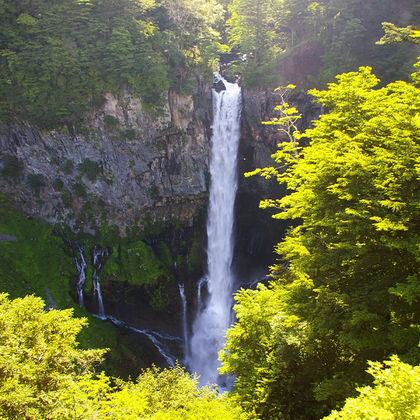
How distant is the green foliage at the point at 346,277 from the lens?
6.80m

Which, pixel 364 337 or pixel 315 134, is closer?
pixel 364 337

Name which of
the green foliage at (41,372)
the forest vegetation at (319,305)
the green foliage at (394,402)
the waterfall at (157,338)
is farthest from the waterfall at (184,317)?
the green foliage at (394,402)

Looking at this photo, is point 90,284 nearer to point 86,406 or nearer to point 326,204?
point 86,406

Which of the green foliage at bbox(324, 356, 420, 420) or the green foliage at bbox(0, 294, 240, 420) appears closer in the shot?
the green foliage at bbox(324, 356, 420, 420)

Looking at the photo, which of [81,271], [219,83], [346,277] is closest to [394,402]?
[346,277]

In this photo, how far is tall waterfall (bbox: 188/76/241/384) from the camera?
24.2 m

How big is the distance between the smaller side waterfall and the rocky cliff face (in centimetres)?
194

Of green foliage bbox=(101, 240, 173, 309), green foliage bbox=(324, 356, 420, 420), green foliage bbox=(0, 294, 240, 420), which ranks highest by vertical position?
green foliage bbox=(324, 356, 420, 420)

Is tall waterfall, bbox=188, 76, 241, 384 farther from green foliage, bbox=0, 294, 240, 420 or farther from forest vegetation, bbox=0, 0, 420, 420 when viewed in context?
green foliage, bbox=0, 294, 240, 420

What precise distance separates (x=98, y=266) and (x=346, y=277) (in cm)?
1997

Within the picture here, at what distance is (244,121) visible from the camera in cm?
2498

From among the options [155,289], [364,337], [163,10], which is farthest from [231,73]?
[364,337]

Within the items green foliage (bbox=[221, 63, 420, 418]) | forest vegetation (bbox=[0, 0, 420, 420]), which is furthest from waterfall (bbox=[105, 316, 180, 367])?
green foliage (bbox=[221, 63, 420, 418])

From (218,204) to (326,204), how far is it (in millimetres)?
17037
